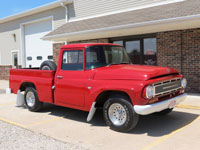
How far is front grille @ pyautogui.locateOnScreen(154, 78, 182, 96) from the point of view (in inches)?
183

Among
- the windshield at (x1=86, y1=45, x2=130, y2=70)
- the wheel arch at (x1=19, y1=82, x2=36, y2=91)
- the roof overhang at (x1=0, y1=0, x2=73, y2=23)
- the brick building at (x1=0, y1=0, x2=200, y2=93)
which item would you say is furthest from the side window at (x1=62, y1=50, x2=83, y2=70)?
the roof overhang at (x1=0, y1=0, x2=73, y2=23)

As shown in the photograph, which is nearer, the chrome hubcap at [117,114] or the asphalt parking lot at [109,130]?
the asphalt parking lot at [109,130]

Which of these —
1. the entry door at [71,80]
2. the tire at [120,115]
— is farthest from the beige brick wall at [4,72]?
the tire at [120,115]

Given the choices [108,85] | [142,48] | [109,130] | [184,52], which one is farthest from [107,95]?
[142,48]

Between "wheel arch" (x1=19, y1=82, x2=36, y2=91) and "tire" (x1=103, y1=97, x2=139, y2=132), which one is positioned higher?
"wheel arch" (x1=19, y1=82, x2=36, y2=91)

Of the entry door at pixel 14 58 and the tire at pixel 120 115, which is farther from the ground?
the entry door at pixel 14 58

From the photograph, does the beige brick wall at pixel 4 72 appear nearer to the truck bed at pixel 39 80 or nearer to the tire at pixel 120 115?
the truck bed at pixel 39 80

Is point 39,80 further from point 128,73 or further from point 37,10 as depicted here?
point 37,10

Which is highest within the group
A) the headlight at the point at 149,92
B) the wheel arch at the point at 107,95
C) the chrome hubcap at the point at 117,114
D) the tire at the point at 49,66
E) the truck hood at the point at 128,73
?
the tire at the point at 49,66

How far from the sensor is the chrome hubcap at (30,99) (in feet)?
22.8

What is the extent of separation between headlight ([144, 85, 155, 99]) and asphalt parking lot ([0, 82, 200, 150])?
0.86 metres

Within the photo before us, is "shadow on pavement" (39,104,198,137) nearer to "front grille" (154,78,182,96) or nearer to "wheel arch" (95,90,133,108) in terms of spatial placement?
"wheel arch" (95,90,133,108)

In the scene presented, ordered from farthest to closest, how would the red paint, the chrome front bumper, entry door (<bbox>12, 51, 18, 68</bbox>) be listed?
entry door (<bbox>12, 51, 18, 68</bbox>) → the red paint → the chrome front bumper

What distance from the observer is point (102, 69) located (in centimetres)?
525
